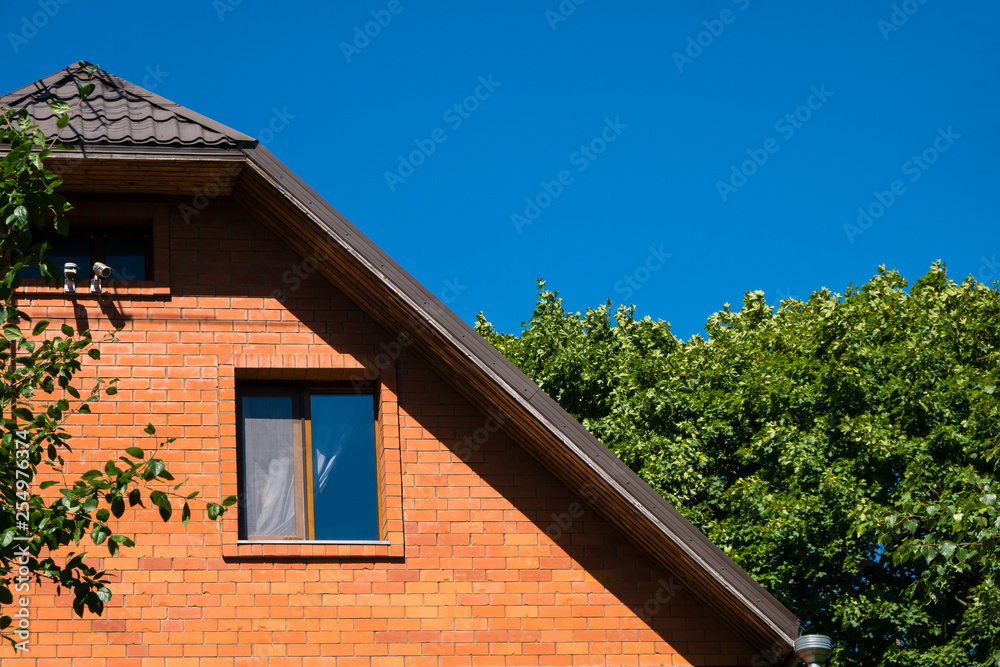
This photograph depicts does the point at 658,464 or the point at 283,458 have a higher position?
the point at 658,464

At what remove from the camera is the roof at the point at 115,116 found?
8.62m

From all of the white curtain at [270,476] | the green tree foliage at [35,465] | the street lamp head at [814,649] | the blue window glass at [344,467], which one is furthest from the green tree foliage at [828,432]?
the green tree foliage at [35,465]

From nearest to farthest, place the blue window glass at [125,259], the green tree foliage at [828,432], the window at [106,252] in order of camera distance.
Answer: the window at [106,252] → the blue window glass at [125,259] → the green tree foliage at [828,432]

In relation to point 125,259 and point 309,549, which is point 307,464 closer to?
point 309,549

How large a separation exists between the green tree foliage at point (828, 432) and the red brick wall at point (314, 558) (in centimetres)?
1408

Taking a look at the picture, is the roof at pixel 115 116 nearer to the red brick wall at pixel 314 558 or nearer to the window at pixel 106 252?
the red brick wall at pixel 314 558

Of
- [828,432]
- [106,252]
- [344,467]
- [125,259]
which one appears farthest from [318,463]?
[828,432]

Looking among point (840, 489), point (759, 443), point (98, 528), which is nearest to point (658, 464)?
point (759, 443)

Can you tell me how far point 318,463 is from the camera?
30.8 ft

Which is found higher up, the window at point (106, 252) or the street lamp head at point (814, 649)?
the window at point (106, 252)

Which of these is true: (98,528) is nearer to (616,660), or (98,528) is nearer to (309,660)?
(309,660)

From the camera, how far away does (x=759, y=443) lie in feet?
85.4

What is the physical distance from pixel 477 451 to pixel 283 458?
1664 millimetres

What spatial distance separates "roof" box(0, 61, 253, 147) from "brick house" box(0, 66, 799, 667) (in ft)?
0.08
